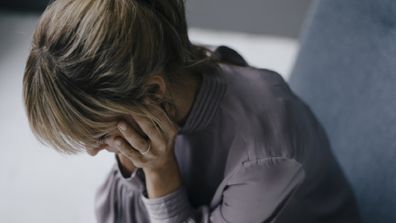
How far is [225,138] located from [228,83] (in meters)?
0.08

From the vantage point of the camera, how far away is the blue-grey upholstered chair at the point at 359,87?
2.32 ft

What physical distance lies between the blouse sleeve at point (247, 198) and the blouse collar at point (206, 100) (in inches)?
3.4

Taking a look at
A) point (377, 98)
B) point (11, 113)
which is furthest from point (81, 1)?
point (11, 113)

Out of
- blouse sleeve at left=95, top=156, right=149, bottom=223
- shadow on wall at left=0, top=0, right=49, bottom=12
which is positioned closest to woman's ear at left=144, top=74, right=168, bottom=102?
blouse sleeve at left=95, top=156, right=149, bottom=223

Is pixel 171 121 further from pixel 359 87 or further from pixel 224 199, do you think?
pixel 359 87

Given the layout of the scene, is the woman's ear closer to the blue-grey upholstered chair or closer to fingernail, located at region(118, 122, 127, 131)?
fingernail, located at region(118, 122, 127, 131)

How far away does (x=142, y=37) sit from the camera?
511mm

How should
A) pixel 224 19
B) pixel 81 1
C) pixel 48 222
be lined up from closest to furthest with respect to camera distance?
pixel 81 1 < pixel 48 222 < pixel 224 19

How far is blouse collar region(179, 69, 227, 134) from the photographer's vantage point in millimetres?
628

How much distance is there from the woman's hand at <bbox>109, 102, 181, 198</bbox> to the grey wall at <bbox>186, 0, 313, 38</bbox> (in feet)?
2.50

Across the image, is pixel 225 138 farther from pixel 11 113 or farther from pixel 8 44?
pixel 8 44

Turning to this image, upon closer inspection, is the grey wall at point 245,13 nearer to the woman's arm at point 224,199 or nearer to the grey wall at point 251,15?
the grey wall at point 251,15

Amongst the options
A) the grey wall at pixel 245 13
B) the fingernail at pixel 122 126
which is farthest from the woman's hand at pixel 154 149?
the grey wall at pixel 245 13

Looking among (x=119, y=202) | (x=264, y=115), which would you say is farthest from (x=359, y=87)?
(x=119, y=202)
